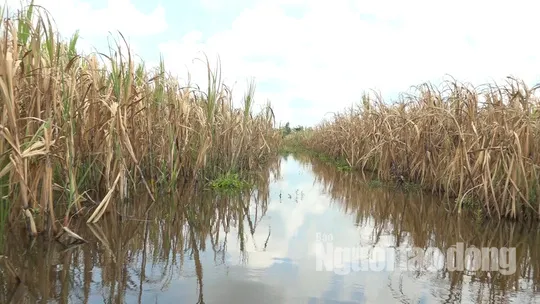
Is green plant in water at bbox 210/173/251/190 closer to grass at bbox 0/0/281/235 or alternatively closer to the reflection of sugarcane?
grass at bbox 0/0/281/235

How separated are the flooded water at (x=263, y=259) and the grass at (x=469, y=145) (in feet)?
1.11

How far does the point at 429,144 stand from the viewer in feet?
17.7

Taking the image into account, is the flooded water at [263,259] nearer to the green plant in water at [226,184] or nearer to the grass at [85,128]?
the grass at [85,128]

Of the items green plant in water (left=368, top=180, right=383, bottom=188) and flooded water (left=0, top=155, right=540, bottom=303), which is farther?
green plant in water (left=368, top=180, right=383, bottom=188)

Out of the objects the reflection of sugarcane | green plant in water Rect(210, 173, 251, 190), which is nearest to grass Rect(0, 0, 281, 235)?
green plant in water Rect(210, 173, 251, 190)

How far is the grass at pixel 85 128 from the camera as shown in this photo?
8.07 feet

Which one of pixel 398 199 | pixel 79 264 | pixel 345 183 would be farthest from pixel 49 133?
pixel 345 183

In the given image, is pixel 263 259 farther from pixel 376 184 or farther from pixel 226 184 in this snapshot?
pixel 376 184

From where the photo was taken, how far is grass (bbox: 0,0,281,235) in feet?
8.07

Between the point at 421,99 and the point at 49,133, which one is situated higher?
the point at 421,99

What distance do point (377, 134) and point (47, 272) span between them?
588 cm

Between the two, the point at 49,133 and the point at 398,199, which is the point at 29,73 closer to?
the point at 49,133

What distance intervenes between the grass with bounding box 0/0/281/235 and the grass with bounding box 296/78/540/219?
2489mm

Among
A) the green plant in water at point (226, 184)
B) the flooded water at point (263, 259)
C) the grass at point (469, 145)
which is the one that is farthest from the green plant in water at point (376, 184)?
the green plant in water at point (226, 184)
